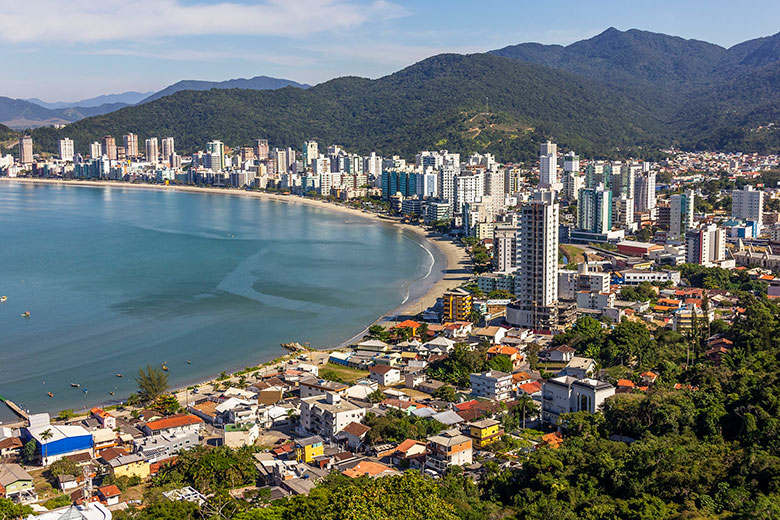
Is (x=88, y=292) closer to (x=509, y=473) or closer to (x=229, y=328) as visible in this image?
(x=229, y=328)

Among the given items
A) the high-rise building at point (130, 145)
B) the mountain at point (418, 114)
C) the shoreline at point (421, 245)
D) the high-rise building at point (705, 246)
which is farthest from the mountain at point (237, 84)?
the high-rise building at point (705, 246)

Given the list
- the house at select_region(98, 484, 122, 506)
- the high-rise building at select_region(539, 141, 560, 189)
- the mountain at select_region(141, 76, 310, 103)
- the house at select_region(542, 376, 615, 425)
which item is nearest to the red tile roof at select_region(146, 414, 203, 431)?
the house at select_region(98, 484, 122, 506)

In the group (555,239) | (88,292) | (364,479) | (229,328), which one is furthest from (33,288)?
(364,479)

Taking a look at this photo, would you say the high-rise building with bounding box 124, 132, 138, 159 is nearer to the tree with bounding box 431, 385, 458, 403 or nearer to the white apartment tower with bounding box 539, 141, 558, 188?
the white apartment tower with bounding box 539, 141, 558, 188

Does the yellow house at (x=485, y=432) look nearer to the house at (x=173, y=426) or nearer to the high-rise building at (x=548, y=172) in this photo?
the house at (x=173, y=426)

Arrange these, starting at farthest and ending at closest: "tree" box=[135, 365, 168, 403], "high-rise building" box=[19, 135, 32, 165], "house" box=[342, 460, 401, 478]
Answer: "high-rise building" box=[19, 135, 32, 165] → "tree" box=[135, 365, 168, 403] → "house" box=[342, 460, 401, 478]

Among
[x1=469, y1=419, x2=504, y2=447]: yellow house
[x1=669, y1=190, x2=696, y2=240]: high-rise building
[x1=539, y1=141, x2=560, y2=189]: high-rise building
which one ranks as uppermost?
[x1=539, y1=141, x2=560, y2=189]: high-rise building
